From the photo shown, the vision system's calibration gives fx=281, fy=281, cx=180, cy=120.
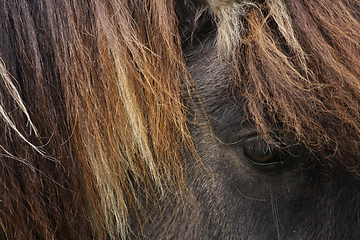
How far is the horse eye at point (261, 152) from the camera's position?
0.65 metres

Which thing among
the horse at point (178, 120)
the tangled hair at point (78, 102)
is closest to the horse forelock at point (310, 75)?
the horse at point (178, 120)

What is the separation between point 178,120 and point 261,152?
0.68 ft

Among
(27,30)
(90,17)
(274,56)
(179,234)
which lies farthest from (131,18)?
(179,234)

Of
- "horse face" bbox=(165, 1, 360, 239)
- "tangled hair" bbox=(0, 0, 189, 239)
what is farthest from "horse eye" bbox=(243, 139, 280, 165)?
"tangled hair" bbox=(0, 0, 189, 239)

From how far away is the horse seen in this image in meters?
0.60

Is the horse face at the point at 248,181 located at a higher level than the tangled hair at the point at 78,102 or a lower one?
lower

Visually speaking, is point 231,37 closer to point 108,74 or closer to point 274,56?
point 274,56

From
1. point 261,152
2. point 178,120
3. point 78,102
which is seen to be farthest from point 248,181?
point 78,102

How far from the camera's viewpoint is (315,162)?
2.10 feet

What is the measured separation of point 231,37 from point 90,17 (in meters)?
0.32

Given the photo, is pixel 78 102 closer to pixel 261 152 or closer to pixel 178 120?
pixel 178 120

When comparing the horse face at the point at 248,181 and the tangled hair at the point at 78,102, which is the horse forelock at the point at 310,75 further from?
the tangled hair at the point at 78,102

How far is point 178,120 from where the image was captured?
2.15 feet

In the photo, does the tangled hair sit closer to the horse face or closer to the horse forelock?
the horse face
